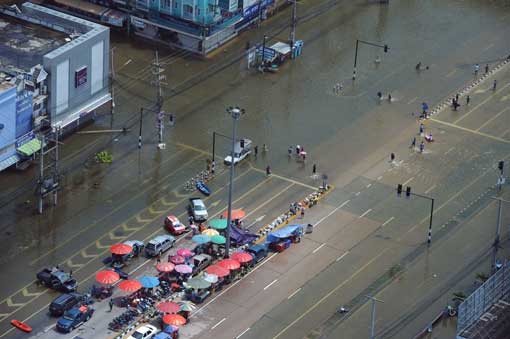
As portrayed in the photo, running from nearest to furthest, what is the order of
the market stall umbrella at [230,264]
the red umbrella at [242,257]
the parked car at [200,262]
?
the market stall umbrella at [230,264], the red umbrella at [242,257], the parked car at [200,262]

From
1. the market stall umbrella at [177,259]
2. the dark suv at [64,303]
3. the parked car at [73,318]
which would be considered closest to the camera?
the parked car at [73,318]

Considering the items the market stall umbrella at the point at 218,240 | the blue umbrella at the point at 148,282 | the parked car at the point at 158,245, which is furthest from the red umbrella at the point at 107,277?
the market stall umbrella at the point at 218,240

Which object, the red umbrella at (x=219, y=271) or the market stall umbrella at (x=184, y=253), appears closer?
the red umbrella at (x=219, y=271)

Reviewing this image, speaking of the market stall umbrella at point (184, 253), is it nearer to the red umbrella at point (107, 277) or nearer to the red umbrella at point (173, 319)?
the red umbrella at point (107, 277)

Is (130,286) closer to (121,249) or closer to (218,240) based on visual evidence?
(121,249)

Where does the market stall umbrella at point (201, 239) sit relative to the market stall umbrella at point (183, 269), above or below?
above

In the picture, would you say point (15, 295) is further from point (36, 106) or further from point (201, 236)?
point (36, 106)

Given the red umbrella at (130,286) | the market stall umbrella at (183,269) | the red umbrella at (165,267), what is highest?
the red umbrella at (130,286)

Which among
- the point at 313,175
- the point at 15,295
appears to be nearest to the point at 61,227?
the point at 15,295
